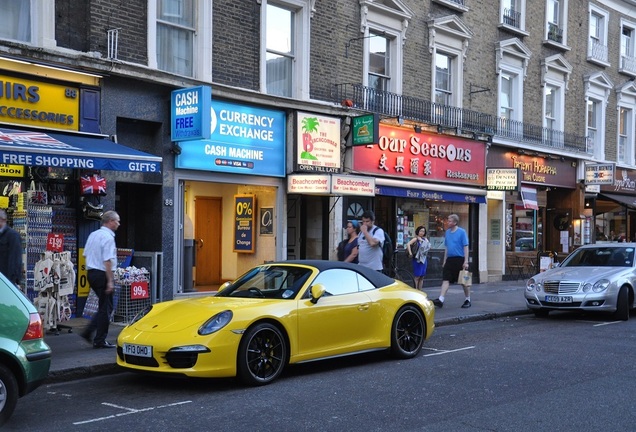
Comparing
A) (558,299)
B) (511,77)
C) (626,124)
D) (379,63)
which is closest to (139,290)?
(558,299)

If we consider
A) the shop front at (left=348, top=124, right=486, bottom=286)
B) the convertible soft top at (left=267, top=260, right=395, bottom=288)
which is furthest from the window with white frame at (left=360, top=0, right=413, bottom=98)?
the convertible soft top at (left=267, top=260, right=395, bottom=288)

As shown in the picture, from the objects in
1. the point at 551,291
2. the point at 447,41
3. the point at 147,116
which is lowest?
the point at 551,291

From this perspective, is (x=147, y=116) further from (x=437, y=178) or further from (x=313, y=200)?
(x=437, y=178)

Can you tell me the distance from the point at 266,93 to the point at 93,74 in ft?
13.5

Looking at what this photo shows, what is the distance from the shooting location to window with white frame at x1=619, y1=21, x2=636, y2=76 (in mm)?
29203

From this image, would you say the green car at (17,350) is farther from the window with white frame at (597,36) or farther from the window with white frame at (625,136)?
the window with white frame at (625,136)

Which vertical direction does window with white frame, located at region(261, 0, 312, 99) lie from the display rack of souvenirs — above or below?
above

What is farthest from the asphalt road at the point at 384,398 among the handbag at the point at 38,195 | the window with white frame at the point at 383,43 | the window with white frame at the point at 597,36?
the window with white frame at the point at 597,36

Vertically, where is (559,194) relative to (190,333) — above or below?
above

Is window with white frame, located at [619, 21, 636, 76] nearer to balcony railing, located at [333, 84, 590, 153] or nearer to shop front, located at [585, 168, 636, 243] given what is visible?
shop front, located at [585, 168, 636, 243]

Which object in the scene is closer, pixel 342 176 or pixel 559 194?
pixel 342 176

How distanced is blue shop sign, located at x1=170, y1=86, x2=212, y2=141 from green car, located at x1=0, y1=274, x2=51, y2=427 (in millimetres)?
7207

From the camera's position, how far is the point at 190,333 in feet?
24.5

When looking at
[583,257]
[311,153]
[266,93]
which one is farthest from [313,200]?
[583,257]
